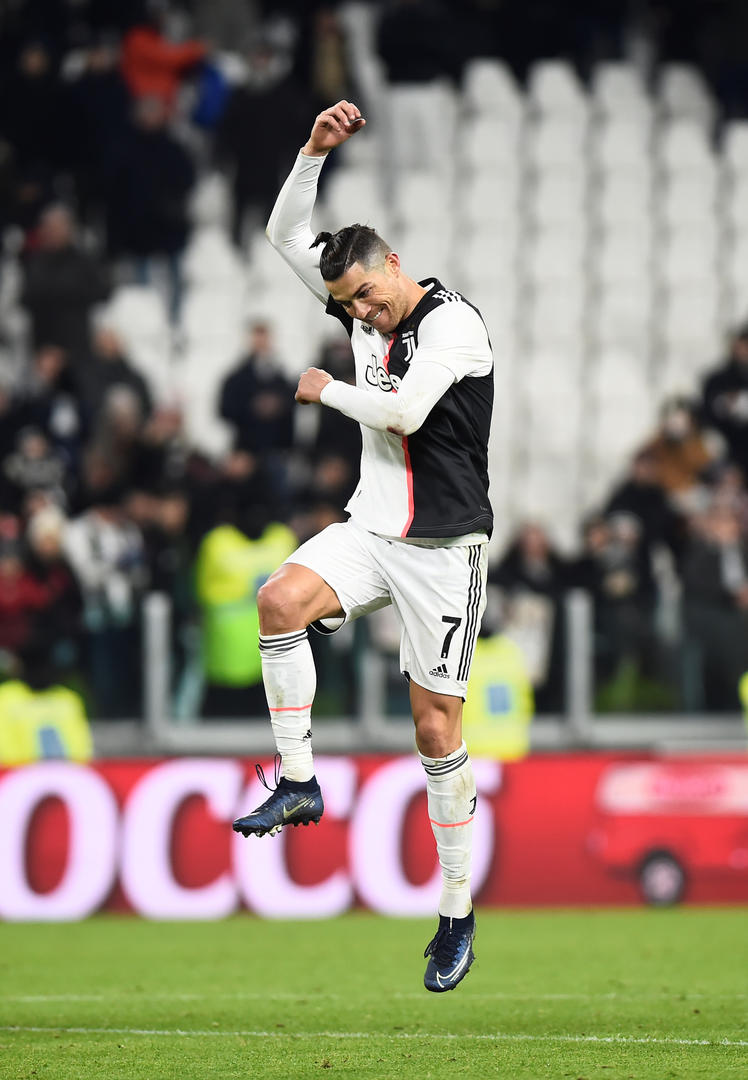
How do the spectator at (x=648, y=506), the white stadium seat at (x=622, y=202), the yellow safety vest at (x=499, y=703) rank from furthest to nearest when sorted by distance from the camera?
the white stadium seat at (x=622, y=202) < the spectator at (x=648, y=506) < the yellow safety vest at (x=499, y=703)

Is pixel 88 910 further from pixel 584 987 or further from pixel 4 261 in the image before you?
pixel 4 261

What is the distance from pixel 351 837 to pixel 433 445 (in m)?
5.57

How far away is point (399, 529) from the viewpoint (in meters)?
6.48

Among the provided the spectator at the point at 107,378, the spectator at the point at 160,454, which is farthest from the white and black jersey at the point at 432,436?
the spectator at the point at 107,378

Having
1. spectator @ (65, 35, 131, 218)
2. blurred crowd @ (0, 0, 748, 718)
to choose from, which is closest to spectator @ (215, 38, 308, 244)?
blurred crowd @ (0, 0, 748, 718)

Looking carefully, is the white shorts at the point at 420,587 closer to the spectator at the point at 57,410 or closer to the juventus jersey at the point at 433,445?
the juventus jersey at the point at 433,445

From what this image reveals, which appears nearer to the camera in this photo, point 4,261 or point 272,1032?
point 272,1032

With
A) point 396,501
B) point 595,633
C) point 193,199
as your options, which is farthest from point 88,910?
point 193,199

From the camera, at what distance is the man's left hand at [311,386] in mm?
6250

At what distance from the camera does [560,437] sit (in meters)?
16.0

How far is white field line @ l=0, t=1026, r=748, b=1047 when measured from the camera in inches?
251

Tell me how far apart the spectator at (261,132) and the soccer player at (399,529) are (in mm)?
9866

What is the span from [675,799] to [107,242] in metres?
7.69

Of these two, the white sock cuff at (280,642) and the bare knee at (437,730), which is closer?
the white sock cuff at (280,642)
